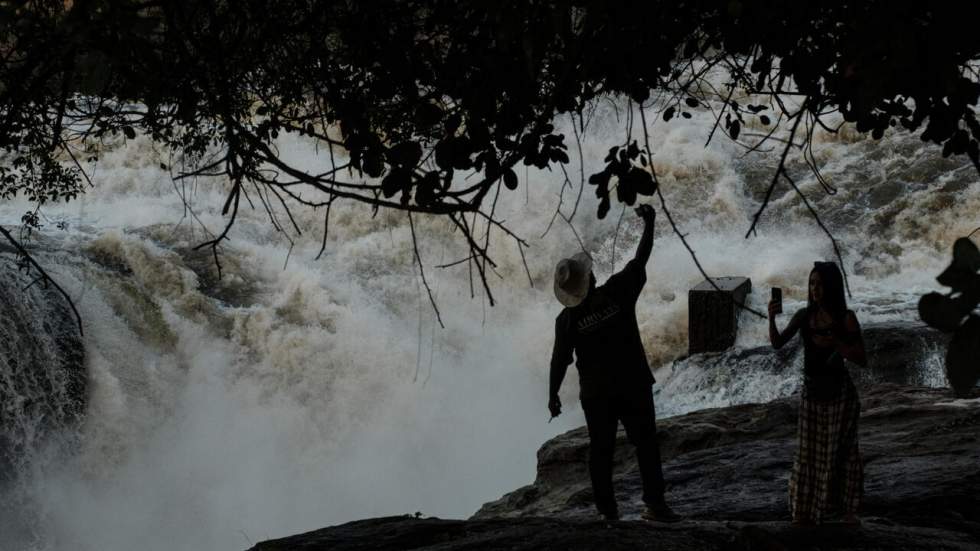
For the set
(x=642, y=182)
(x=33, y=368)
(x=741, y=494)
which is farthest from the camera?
(x=33, y=368)

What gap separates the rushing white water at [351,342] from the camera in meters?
12.6

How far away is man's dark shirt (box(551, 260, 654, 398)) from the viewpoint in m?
4.81

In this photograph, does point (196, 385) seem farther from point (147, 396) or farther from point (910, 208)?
point (910, 208)

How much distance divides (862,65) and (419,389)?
11.6 meters

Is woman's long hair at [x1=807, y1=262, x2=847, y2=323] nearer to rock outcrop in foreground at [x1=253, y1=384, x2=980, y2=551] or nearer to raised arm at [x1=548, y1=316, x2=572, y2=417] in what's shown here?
rock outcrop in foreground at [x1=253, y1=384, x2=980, y2=551]

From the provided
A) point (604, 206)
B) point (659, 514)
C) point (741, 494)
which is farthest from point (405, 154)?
point (741, 494)

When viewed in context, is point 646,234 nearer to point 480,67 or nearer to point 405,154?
point 480,67

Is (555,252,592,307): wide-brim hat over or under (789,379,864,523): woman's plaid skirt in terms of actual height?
over

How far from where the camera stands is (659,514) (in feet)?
16.3

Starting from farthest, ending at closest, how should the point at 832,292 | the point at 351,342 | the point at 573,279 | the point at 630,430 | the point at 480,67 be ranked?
1. the point at 351,342
2. the point at 630,430
3. the point at 573,279
4. the point at 832,292
5. the point at 480,67

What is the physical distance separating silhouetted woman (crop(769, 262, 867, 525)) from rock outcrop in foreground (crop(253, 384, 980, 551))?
12 centimetres

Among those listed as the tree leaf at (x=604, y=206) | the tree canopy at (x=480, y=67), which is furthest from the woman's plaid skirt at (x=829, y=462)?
the tree leaf at (x=604, y=206)

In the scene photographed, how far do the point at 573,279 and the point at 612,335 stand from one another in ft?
0.99

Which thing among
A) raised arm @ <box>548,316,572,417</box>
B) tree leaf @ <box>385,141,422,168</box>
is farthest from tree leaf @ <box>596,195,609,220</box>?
raised arm @ <box>548,316,572,417</box>
